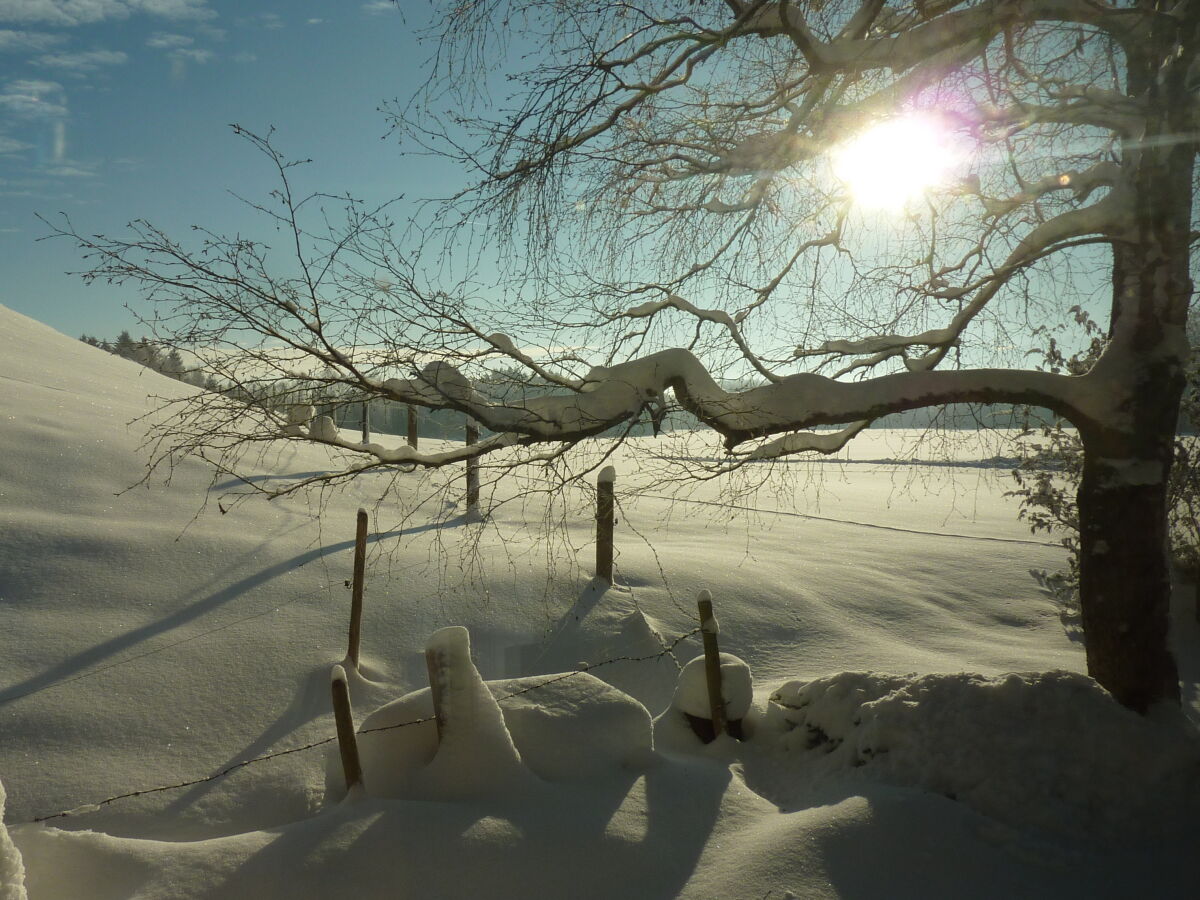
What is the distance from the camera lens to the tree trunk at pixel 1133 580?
460 centimetres

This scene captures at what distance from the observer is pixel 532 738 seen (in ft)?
13.9

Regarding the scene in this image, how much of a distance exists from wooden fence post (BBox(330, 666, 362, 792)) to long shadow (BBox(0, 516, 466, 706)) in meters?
0.97

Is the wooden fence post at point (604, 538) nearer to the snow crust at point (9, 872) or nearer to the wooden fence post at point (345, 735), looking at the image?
the wooden fence post at point (345, 735)

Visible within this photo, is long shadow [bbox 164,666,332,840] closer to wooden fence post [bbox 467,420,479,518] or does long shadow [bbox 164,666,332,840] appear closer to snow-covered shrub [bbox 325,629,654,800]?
snow-covered shrub [bbox 325,629,654,800]

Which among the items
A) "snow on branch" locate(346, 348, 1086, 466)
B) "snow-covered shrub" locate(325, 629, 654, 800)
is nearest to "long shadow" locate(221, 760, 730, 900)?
"snow-covered shrub" locate(325, 629, 654, 800)

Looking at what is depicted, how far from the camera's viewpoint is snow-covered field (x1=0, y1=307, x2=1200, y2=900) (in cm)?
346

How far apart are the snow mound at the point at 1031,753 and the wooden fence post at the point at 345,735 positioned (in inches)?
110

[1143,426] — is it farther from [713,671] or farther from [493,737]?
[493,737]

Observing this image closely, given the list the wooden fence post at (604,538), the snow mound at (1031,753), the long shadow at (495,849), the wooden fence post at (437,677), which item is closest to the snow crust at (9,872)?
the long shadow at (495,849)

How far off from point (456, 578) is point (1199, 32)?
24.6ft

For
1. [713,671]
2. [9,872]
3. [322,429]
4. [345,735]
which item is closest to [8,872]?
[9,872]

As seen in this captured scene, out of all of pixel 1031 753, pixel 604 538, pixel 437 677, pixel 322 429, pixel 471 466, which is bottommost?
pixel 1031 753

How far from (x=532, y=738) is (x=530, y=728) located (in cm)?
6

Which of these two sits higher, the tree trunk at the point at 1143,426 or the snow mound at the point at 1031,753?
the tree trunk at the point at 1143,426
